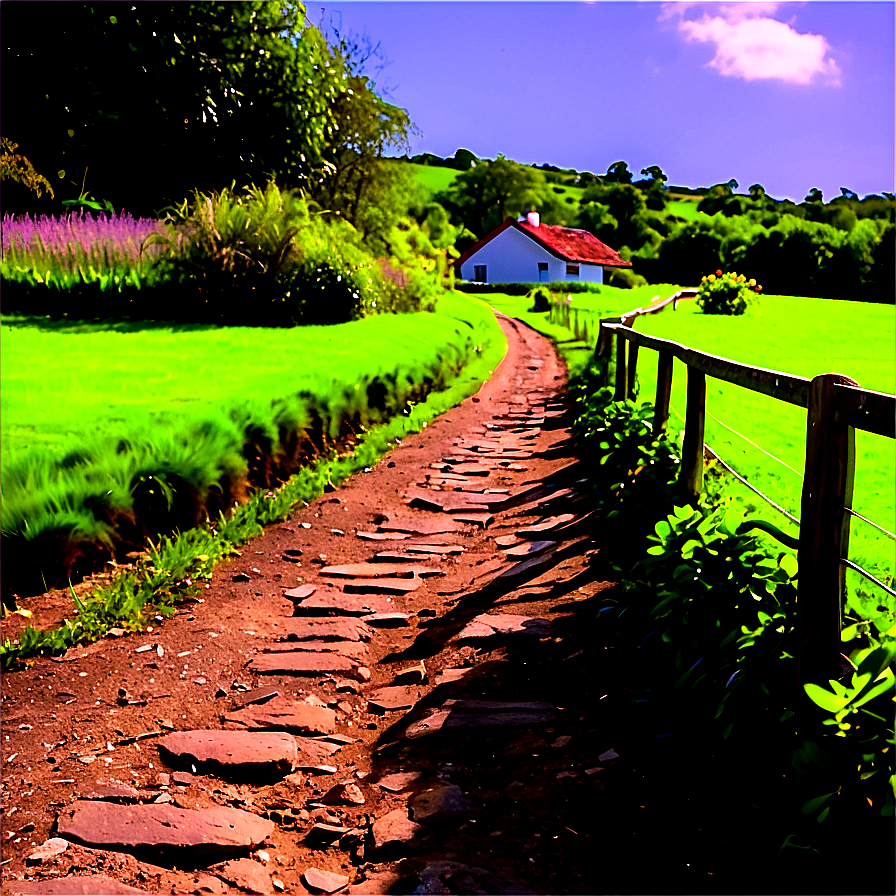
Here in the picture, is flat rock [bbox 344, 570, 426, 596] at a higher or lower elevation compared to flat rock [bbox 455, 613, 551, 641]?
lower

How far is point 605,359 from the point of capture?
484 inches

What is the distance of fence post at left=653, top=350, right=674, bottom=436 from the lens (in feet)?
18.7

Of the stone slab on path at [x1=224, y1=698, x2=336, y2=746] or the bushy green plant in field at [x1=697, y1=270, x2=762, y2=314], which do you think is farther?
the bushy green plant in field at [x1=697, y1=270, x2=762, y2=314]

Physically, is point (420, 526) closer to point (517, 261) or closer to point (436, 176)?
point (517, 261)

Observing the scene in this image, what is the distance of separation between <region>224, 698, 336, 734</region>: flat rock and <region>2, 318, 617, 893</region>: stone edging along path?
0.01 m

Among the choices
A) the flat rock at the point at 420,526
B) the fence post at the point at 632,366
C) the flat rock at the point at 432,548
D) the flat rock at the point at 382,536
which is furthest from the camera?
the fence post at the point at 632,366

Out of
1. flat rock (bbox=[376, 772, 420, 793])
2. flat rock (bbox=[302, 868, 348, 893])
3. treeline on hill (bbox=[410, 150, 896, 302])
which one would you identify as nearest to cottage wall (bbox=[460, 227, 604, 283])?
treeline on hill (bbox=[410, 150, 896, 302])

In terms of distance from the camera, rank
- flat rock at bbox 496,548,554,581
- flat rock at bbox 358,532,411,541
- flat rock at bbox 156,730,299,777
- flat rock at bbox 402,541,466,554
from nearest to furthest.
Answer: flat rock at bbox 156,730,299,777 < flat rock at bbox 496,548,554,581 < flat rock at bbox 402,541,466,554 < flat rock at bbox 358,532,411,541

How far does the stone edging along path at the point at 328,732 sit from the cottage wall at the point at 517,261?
6255 centimetres

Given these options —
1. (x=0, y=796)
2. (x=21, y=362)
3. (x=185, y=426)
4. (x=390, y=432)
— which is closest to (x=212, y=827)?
(x=0, y=796)

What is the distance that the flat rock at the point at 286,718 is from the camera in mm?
3643

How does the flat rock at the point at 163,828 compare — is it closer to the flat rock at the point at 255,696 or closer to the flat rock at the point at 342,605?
the flat rock at the point at 255,696

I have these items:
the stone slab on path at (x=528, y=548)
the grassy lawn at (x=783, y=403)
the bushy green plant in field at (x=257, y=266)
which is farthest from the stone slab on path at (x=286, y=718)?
the bushy green plant in field at (x=257, y=266)

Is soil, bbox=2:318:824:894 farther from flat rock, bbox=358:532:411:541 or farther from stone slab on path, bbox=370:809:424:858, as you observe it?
flat rock, bbox=358:532:411:541
